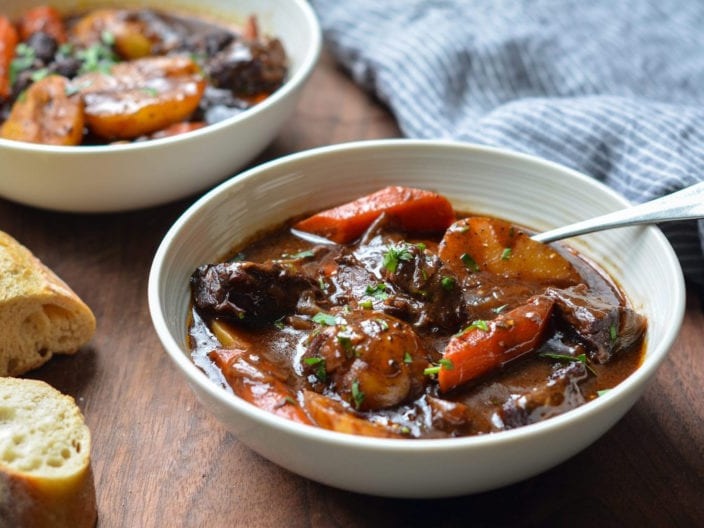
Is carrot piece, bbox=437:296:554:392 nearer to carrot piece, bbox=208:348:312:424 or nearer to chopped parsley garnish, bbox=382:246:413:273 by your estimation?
chopped parsley garnish, bbox=382:246:413:273

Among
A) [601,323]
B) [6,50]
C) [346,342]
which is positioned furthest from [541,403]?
[6,50]

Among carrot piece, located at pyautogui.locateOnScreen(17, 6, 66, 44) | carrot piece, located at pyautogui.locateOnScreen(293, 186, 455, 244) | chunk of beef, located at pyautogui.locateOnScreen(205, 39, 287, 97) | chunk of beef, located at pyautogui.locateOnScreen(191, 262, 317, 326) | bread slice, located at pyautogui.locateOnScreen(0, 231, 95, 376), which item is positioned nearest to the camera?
chunk of beef, located at pyautogui.locateOnScreen(191, 262, 317, 326)

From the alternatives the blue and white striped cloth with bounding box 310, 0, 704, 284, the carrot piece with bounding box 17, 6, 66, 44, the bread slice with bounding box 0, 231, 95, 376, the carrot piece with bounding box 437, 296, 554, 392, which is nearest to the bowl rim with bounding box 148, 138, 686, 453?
the carrot piece with bounding box 437, 296, 554, 392

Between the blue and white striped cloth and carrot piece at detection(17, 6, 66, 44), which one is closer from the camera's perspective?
the blue and white striped cloth

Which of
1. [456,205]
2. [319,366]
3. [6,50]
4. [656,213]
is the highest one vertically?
[656,213]

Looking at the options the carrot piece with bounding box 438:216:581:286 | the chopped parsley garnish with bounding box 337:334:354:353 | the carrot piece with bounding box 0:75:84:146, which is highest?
the chopped parsley garnish with bounding box 337:334:354:353

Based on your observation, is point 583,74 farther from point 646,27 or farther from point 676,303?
point 676,303

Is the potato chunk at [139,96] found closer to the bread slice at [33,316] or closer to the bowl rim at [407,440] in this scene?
the bread slice at [33,316]

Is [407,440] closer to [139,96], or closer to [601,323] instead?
[601,323]
